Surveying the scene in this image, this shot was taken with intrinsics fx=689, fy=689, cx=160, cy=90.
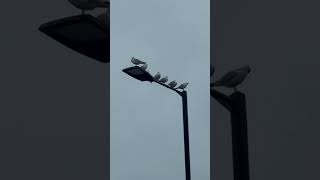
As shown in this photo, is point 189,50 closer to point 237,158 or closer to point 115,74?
point 115,74

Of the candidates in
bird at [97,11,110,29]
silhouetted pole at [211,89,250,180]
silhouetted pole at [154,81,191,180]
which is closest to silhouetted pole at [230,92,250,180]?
silhouetted pole at [211,89,250,180]

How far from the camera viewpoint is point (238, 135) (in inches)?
173

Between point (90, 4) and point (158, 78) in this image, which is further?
point (90, 4)

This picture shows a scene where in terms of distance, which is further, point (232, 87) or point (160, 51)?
point (232, 87)

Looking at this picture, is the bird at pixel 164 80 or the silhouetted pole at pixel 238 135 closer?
the bird at pixel 164 80

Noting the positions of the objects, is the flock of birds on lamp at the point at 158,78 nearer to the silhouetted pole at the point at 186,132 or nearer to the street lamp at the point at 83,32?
the silhouetted pole at the point at 186,132

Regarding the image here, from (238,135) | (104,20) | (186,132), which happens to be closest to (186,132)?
(186,132)

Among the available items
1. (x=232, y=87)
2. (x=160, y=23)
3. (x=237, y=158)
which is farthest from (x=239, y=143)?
(x=160, y=23)

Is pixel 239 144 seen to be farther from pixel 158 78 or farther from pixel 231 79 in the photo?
pixel 158 78

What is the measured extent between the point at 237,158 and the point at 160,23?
1.02 m

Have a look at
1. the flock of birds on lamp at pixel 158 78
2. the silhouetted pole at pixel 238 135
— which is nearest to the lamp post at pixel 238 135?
the silhouetted pole at pixel 238 135

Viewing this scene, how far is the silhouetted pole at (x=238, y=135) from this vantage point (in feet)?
14.4

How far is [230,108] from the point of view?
14.6ft

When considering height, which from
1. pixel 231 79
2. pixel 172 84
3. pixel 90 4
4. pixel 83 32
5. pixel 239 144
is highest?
pixel 90 4
